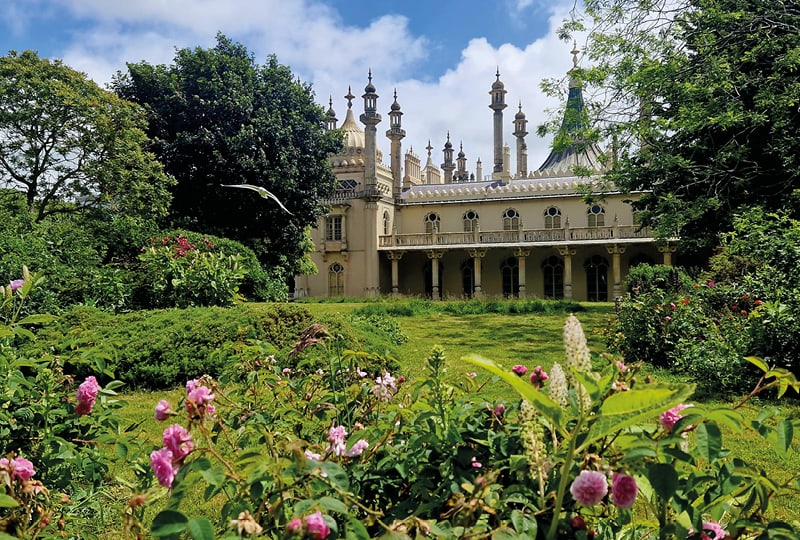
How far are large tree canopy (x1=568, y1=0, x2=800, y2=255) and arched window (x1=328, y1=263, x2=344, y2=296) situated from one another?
1985 centimetres

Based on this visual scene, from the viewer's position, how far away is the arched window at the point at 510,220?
31016mm

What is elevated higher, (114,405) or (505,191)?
(505,191)

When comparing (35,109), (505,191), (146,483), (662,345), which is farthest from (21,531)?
(505,191)

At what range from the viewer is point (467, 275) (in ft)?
104

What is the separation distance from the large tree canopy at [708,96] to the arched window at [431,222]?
18.9 metres

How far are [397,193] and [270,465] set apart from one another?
31998mm

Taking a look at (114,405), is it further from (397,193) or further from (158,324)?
(397,193)

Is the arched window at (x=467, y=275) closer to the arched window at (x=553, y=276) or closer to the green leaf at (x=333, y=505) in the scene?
the arched window at (x=553, y=276)

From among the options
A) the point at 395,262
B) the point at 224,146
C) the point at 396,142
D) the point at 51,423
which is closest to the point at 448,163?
the point at 396,142

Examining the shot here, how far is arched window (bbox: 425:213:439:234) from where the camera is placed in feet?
106

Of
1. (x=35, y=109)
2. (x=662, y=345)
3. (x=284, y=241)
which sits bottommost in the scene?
(x=662, y=345)

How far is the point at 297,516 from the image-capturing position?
110cm

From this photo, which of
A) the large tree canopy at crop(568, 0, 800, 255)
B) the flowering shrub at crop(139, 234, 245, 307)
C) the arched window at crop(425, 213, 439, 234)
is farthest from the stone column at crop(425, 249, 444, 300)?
the flowering shrub at crop(139, 234, 245, 307)

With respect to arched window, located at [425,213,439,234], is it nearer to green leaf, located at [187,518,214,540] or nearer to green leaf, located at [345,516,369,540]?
green leaf, located at [345,516,369,540]
